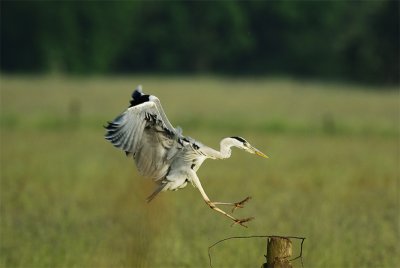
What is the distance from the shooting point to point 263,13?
208 ft

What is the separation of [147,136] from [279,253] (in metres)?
0.89

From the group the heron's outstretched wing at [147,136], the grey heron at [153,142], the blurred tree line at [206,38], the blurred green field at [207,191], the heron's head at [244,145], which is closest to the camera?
the heron's head at [244,145]

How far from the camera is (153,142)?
448 cm

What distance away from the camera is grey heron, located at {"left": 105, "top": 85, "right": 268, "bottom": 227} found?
424 cm

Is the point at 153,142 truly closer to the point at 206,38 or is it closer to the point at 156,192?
the point at 156,192

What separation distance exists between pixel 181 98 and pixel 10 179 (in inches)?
976

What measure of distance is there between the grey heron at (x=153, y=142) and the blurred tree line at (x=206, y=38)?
5252cm

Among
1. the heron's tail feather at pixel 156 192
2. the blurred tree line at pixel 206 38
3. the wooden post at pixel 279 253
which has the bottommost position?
the wooden post at pixel 279 253

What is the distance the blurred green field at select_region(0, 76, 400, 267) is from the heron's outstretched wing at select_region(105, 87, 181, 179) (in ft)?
5.44

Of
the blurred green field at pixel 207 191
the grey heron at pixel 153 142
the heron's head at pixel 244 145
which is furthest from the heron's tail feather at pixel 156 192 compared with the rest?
the blurred green field at pixel 207 191

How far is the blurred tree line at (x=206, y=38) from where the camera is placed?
2271 inches

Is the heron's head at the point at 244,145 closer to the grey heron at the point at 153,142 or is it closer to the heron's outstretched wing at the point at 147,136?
the grey heron at the point at 153,142

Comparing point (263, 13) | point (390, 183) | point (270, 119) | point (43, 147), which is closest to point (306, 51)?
point (263, 13)

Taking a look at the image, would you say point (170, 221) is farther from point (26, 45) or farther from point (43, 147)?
point (26, 45)
